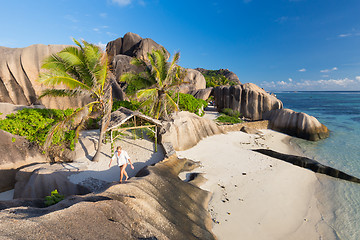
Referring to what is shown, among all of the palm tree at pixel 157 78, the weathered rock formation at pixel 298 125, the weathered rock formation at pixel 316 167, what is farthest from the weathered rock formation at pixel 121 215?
the weathered rock formation at pixel 298 125

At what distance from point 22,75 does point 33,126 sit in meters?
8.64

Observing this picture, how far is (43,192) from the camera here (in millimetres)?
6676

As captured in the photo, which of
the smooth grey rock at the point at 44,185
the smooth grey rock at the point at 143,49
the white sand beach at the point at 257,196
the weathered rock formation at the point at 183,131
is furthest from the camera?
the smooth grey rock at the point at 143,49

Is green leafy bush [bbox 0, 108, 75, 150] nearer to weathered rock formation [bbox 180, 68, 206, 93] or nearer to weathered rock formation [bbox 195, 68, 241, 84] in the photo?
weathered rock formation [bbox 180, 68, 206, 93]

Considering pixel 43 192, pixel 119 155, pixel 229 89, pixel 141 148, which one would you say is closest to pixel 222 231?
pixel 119 155

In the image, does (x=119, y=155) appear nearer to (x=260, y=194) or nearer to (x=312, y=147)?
(x=260, y=194)

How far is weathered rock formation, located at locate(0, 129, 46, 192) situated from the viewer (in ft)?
24.7

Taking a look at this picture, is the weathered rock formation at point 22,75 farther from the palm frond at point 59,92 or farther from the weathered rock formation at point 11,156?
the palm frond at point 59,92

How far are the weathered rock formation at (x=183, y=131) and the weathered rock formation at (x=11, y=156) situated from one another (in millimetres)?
7096

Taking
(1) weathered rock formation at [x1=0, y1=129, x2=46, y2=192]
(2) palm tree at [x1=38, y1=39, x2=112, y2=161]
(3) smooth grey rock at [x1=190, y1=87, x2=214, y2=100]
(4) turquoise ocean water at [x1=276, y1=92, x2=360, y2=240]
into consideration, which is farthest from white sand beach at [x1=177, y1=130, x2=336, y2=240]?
(3) smooth grey rock at [x1=190, y1=87, x2=214, y2=100]

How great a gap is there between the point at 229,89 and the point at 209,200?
66.1 ft

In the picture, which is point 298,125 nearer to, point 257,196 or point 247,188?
point 247,188

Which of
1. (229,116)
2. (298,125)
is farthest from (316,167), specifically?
(229,116)

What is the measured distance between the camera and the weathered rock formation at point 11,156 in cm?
754
